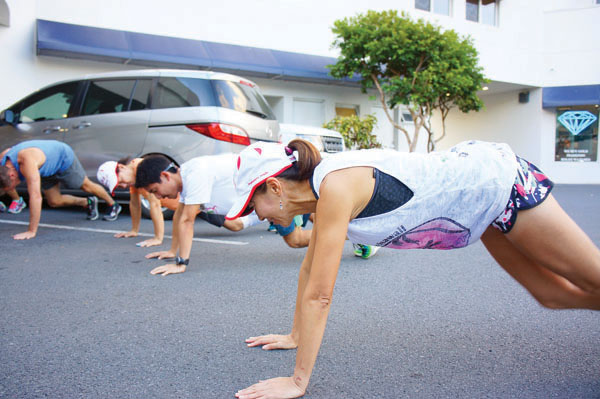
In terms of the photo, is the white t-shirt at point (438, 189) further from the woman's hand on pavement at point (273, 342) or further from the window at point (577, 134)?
the window at point (577, 134)

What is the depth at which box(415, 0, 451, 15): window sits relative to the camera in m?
17.4

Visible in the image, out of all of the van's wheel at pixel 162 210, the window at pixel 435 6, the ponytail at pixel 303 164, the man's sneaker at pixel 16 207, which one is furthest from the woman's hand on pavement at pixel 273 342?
the window at pixel 435 6

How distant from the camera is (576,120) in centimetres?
1975

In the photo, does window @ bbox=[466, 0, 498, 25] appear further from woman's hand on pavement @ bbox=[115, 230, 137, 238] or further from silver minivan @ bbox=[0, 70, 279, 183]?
woman's hand on pavement @ bbox=[115, 230, 137, 238]

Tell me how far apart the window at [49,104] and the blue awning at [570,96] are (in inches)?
741

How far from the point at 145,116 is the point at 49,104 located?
1957mm

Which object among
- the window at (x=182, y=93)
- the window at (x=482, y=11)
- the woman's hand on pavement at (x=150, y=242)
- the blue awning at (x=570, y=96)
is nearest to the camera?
the woman's hand on pavement at (x=150, y=242)

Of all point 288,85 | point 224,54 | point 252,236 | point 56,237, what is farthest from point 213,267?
point 288,85

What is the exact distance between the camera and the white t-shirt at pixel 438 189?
6.51ft

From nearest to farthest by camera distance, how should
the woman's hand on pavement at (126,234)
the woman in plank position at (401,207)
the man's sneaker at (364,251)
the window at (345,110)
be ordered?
1. the woman in plank position at (401,207)
2. the man's sneaker at (364,251)
3. the woman's hand on pavement at (126,234)
4. the window at (345,110)

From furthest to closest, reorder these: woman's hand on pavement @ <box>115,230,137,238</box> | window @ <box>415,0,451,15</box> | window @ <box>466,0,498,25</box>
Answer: window @ <box>466,0,498,25</box> → window @ <box>415,0,451,15</box> → woman's hand on pavement @ <box>115,230,137,238</box>

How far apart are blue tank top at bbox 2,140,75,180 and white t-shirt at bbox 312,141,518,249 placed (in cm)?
537

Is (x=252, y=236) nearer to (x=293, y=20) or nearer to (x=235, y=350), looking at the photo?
(x=235, y=350)

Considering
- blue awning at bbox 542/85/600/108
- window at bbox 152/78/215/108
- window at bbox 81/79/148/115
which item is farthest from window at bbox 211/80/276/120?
blue awning at bbox 542/85/600/108
